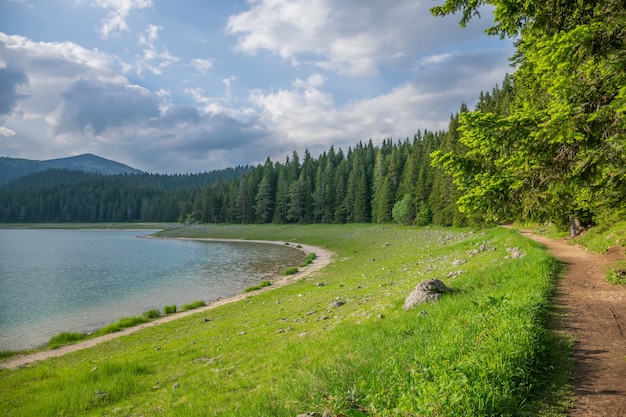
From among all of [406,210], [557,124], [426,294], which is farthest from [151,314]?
[406,210]

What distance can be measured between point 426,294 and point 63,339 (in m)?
19.2

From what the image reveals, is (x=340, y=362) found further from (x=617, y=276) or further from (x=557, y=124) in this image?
(x=617, y=276)

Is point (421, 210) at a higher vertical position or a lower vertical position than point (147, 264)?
higher

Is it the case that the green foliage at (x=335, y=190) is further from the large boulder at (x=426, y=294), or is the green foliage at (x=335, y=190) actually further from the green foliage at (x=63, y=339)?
the green foliage at (x=63, y=339)

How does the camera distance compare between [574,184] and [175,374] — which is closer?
[574,184]

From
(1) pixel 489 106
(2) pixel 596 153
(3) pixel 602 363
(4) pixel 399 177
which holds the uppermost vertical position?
(1) pixel 489 106

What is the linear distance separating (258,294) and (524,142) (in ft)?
69.4

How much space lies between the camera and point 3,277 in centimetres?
3484

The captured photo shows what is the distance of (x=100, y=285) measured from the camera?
31484 millimetres

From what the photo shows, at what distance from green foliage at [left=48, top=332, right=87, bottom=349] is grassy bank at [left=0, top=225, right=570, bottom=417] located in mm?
2980

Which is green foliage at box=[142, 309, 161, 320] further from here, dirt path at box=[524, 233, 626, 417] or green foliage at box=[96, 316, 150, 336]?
dirt path at box=[524, 233, 626, 417]

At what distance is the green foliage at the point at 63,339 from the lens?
17558 mm

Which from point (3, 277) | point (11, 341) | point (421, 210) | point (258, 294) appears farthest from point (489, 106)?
point (3, 277)

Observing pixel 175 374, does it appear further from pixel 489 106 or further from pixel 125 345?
pixel 489 106
